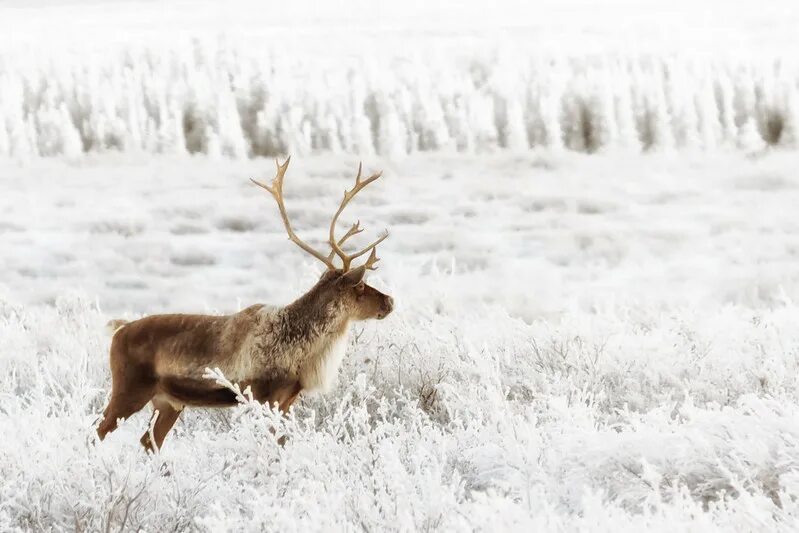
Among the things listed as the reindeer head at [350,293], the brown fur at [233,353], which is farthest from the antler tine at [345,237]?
the brown fur at [233,353]

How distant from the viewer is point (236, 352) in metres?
3.54

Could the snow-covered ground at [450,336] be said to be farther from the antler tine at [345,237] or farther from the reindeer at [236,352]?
the antler tine at [345,237]

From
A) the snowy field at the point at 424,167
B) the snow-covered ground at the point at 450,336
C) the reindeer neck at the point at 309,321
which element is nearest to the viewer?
the snow-covered ground at the point at 450,336

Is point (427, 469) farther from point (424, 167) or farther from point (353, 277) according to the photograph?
point (424, 167)

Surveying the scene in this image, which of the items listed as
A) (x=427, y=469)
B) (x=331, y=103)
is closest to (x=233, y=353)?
(x=427, y=469)

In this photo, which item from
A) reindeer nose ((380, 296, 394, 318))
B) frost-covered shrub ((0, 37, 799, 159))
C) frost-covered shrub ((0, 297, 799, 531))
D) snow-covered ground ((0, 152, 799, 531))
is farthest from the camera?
frost-covered shrub ((0, 37, 799, 159))

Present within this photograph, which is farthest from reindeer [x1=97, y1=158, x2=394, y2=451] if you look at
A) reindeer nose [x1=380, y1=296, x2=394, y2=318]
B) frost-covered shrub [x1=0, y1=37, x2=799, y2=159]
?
frost-covered shrub [x1=0, y1=37, x2=799, y2=159]

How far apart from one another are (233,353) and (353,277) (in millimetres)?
577

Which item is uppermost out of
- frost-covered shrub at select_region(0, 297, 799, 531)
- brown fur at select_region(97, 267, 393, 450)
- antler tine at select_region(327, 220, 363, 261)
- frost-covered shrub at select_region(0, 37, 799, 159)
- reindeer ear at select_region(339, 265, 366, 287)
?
frost-covered shrub at select_region(0, 37, 799, 159)

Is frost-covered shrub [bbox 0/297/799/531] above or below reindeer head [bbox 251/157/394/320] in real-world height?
below

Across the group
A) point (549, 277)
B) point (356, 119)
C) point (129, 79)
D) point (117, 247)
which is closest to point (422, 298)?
point (549, 277)

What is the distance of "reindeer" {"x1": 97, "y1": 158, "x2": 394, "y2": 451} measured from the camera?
3.51 metres

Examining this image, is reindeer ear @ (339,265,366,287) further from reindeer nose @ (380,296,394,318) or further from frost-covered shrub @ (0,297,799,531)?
frost-covered shrub @ (0,297,799,531)

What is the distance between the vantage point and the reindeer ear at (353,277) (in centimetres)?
374
